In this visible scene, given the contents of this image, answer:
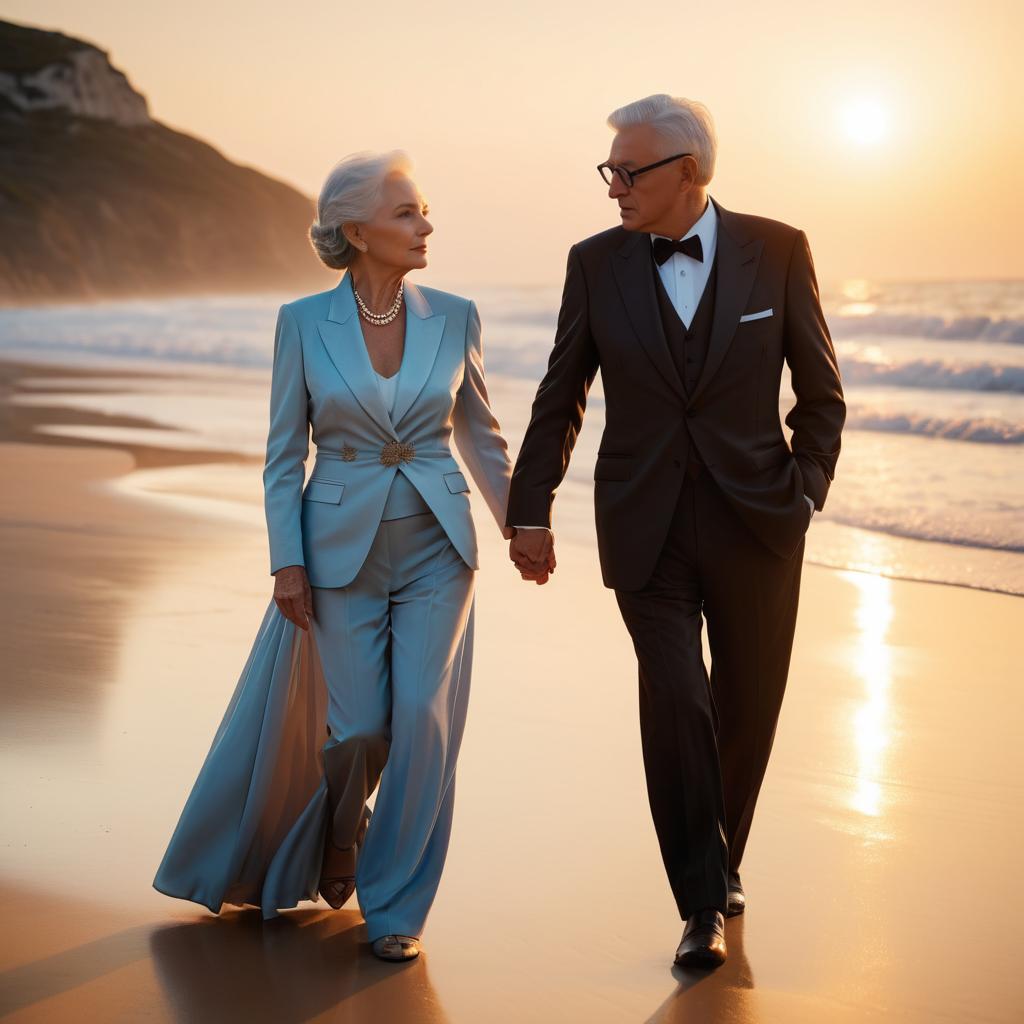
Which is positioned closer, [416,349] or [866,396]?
[416,349]

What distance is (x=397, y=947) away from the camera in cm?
328

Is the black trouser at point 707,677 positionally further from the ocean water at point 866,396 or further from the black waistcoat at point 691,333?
the ocean water at point 866,396

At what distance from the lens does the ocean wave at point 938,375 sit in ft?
58.4

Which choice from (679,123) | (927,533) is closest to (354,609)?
(679,123)

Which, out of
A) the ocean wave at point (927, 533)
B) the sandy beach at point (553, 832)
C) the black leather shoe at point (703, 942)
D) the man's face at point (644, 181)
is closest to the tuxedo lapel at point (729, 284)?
the man's face at point (644, 181)

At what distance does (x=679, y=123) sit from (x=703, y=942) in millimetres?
1746

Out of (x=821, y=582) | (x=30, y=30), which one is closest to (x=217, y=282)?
(x=30, y=30)

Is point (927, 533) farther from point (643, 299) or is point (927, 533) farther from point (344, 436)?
point (344, 436)

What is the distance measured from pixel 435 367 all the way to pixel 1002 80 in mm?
24449

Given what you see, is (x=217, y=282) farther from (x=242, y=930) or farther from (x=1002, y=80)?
(x=242, y=930)

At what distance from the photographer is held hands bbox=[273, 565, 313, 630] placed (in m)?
3.49

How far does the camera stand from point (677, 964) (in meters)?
3.27

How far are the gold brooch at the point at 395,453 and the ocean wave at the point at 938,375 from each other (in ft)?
49.9

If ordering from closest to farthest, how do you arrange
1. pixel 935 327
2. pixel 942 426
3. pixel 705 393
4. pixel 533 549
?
pixel 705 393
pixel 533 549
pixel 942 426
pixel 935 327
